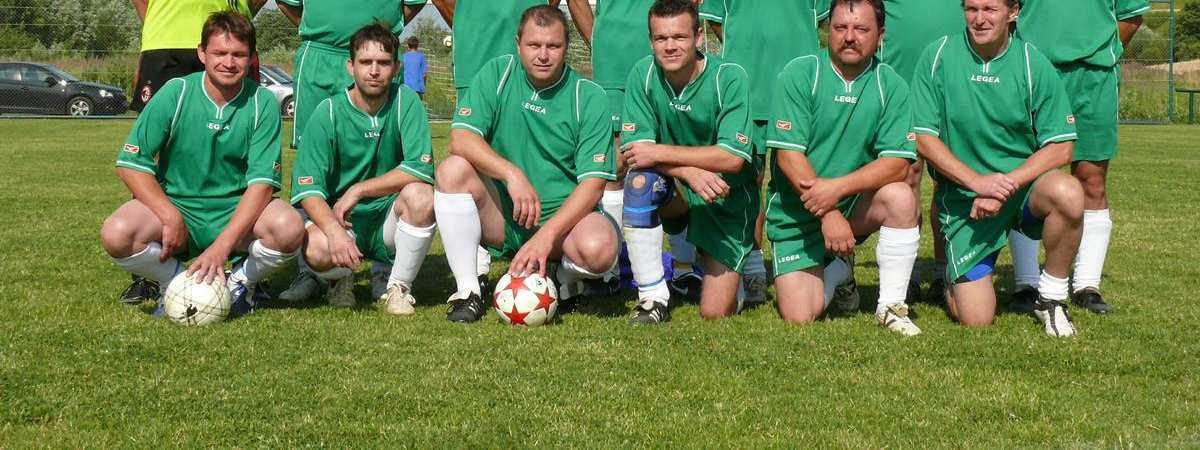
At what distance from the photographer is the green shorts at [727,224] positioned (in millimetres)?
5215

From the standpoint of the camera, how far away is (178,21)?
243 inches

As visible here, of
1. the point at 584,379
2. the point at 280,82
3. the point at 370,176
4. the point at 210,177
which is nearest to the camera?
the point at 584,379

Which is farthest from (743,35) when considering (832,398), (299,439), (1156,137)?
(1156,137)

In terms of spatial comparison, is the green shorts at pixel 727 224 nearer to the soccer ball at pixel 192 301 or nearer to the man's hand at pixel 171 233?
the soccer ball at pixel 192 301

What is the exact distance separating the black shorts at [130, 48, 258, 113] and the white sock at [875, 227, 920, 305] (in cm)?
326

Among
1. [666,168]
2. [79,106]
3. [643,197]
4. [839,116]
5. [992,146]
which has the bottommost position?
[79,106]

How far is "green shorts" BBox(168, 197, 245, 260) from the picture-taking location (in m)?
5.25

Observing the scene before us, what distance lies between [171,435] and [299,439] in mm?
359

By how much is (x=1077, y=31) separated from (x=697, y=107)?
1.82 m

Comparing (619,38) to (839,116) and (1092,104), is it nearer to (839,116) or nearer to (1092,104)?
(839,116)

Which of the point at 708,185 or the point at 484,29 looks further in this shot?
the point at 484,29

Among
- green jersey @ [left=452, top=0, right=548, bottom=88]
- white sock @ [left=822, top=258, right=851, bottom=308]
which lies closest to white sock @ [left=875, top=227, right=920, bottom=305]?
white sock @ [left=822, top=258, right=851, bottom=308]

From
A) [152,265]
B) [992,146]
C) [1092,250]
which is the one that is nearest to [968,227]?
[992,146]

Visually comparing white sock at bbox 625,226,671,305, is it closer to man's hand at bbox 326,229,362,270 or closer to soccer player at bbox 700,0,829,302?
soccer player at bbox 700,0,829,302
